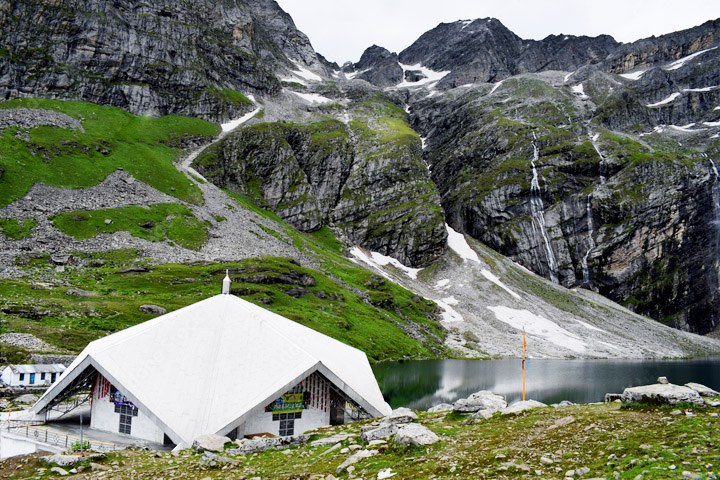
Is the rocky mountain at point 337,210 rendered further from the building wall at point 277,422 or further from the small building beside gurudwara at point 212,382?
the building wall at point 277,422

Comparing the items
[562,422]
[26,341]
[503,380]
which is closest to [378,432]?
[562,422]

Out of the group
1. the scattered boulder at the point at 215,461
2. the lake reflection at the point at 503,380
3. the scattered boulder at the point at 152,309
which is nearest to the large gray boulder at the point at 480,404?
the scattered boulder at the point at 215,461

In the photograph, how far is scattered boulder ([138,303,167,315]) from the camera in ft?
226

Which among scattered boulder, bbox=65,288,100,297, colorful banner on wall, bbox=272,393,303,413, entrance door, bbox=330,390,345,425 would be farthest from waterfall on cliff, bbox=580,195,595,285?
colorful banner on wall, bbox=272,393,303,413

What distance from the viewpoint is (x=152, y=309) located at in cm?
6938

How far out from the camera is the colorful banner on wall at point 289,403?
23594 mm

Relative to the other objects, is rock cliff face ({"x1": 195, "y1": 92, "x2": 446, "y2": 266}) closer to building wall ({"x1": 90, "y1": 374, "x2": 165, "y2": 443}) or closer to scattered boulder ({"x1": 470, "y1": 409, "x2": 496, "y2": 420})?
building wall ({"x1": 90, "y1": 374, "x2": 165, "y2": 443})

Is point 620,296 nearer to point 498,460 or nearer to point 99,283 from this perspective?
point 99,283

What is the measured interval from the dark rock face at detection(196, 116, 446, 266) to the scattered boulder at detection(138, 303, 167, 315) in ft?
314

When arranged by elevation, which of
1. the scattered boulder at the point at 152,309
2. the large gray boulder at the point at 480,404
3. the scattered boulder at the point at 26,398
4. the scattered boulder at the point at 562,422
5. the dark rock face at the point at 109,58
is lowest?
the scattered boulder at the point at 26,398

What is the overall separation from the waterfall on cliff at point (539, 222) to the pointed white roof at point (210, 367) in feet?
521

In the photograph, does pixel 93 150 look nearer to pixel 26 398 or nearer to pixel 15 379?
pixel 15 379

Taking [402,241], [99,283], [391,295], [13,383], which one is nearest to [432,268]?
[402,241]

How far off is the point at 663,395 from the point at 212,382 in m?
20.6
